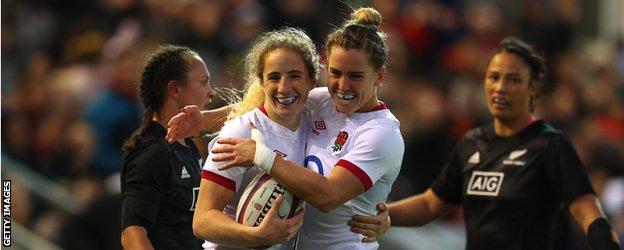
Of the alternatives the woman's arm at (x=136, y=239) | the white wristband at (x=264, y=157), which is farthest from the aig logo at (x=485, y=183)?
the woman's arm at (x=136, y=239)

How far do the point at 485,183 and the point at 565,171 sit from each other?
48 cm

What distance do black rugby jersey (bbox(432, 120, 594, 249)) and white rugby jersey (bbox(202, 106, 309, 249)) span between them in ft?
4.68

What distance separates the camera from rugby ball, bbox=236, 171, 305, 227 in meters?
5.42

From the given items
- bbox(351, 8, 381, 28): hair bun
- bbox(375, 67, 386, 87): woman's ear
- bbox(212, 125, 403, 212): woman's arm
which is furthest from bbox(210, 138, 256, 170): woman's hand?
bbox(351, 8, 381, 28): hair bun

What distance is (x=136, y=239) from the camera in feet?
18.8

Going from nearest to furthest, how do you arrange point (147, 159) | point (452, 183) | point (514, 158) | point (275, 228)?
point (275, 228) < point (147, 159) < point (514, 158) < point (452, 183)

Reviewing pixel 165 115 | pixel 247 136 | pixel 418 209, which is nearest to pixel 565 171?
pixel 418 209

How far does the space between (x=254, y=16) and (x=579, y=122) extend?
3355mm

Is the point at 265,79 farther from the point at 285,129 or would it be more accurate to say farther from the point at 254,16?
the point at 254,16

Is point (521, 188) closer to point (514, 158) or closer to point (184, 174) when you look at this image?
point (514, 158)

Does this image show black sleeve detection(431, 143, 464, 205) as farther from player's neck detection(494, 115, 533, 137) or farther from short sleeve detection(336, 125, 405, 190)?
short sleeve detection(336, 125, 405, 190)

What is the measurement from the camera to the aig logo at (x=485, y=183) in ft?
22.2

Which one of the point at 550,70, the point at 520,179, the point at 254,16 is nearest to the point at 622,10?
the point at 550,70

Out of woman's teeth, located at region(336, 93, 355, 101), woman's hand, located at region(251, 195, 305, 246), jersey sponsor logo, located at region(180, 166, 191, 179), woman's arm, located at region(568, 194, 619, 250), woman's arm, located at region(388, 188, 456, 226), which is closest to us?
woman's hand, located at region(251, 195, 305, 246)
